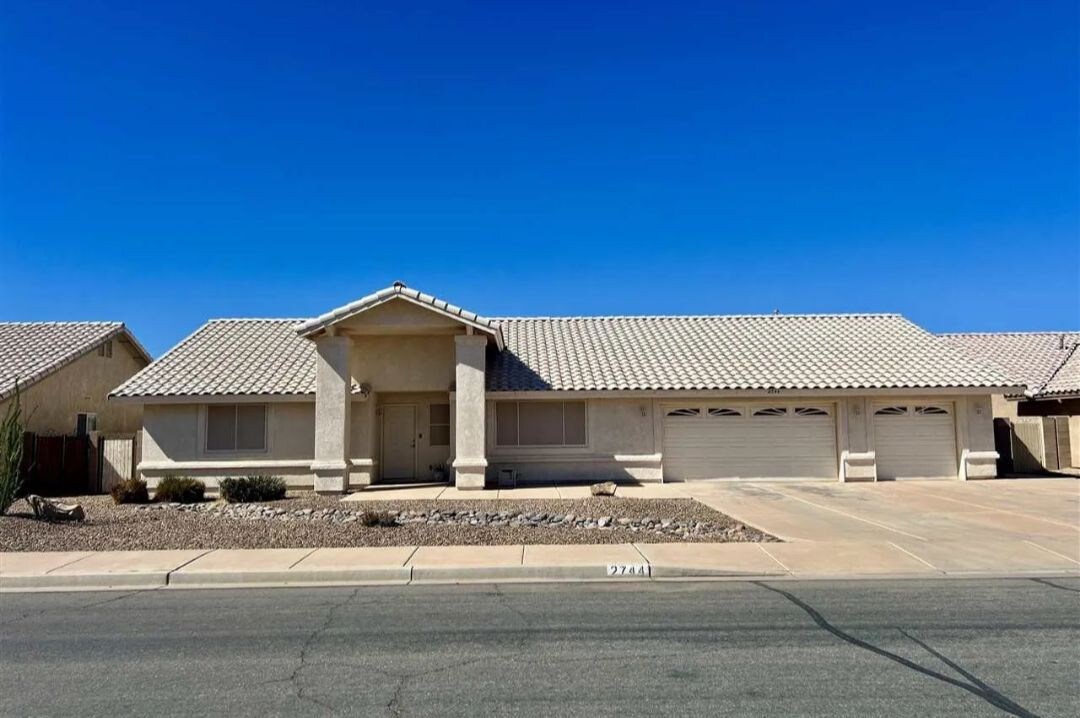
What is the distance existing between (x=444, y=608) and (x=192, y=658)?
2.53 m

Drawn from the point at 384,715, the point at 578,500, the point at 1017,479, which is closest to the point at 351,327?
the point at 578,500

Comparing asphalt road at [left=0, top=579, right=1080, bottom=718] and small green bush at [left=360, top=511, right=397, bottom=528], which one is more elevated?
small green bush at [left=360, top=511, right=397, bottom=528]

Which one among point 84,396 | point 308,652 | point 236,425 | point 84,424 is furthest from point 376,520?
point 84,396

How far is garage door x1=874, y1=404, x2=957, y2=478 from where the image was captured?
2153 centimetres

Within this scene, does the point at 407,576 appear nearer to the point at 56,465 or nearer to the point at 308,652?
the point at 308,652

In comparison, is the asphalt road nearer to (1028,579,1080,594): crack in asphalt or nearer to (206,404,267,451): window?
(1028,579,1080,594): crack in asphalt

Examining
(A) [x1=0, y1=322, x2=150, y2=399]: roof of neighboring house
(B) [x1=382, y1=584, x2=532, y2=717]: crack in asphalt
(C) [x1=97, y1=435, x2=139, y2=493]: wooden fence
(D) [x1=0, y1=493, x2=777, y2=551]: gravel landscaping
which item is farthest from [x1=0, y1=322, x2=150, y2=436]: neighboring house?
(B) [x1=382, y1=584, x2=532, y2=717]: crack in asphalt

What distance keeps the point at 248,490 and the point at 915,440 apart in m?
17.6

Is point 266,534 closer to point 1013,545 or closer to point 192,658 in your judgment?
point 192,658

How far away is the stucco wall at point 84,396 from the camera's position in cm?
2320

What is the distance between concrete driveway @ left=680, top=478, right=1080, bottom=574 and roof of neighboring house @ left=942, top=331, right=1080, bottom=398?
246 inches

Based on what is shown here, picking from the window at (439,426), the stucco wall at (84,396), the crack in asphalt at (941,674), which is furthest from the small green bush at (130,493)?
the crack in asphalt at (941,674)

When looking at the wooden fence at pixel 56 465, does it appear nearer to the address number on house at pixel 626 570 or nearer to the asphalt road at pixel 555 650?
the asphalt road at pixel 555 650

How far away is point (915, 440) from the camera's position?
70.9 feet
